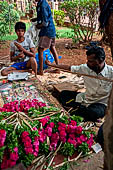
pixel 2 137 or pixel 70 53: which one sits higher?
pixel 70 53

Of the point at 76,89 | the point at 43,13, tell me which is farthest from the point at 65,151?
the point at 43,13

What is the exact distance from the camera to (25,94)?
331cm

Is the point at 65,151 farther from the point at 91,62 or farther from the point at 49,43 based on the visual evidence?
the point at 49,43

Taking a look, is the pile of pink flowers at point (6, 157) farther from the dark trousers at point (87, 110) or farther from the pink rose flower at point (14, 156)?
the dark trousers at point (87, 110)

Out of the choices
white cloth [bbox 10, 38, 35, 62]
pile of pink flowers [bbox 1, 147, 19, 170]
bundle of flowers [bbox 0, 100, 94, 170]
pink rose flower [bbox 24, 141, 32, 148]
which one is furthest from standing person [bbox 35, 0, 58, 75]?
pile of pink flowers [bbox 1, 147, 19, 170]

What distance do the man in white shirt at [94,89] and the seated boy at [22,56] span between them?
1.34 m

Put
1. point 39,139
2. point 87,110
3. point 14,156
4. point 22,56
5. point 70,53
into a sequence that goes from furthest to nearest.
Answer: point 70,53
point 22,56
point 87,110
point 39,139
point 14,156

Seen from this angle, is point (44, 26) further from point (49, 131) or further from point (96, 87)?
point (49, 131)

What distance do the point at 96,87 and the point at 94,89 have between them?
1.9 inches

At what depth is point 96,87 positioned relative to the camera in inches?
113

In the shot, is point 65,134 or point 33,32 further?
point 33,32

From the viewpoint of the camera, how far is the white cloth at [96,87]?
2.76 meters

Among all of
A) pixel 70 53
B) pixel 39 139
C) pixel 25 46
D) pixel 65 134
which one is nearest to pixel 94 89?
pixel 65 134

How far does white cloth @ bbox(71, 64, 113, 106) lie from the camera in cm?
276
